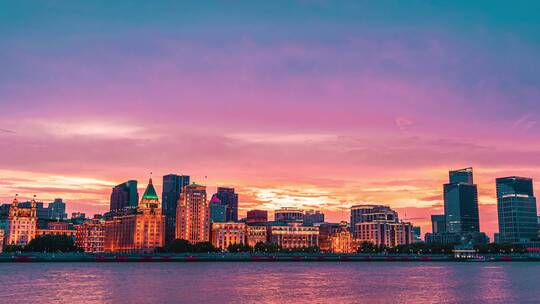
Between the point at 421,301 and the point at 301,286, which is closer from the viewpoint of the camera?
the point at 421,301

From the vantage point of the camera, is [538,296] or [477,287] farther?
[477,287]

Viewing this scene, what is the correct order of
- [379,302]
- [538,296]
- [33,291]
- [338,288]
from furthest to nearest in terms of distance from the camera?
[338,288], [33,291], [538,296], [379,302]

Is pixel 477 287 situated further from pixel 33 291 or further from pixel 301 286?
pixel 33 291

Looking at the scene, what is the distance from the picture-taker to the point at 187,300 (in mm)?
88688

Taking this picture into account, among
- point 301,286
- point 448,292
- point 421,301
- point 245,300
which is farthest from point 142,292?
point 448,292

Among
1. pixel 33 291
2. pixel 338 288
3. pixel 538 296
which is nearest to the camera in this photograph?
pixel 538 296

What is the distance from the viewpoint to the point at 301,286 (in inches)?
4739

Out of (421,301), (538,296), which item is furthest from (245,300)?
(538,296)

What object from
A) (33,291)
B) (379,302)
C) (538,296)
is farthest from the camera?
(33,291)

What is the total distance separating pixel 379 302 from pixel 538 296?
94.2 ft

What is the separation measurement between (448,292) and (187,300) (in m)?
47.4

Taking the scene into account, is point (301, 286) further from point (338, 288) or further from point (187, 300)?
point (187, 300)

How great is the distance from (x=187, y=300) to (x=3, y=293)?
3442 cm

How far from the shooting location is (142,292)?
102 meters
